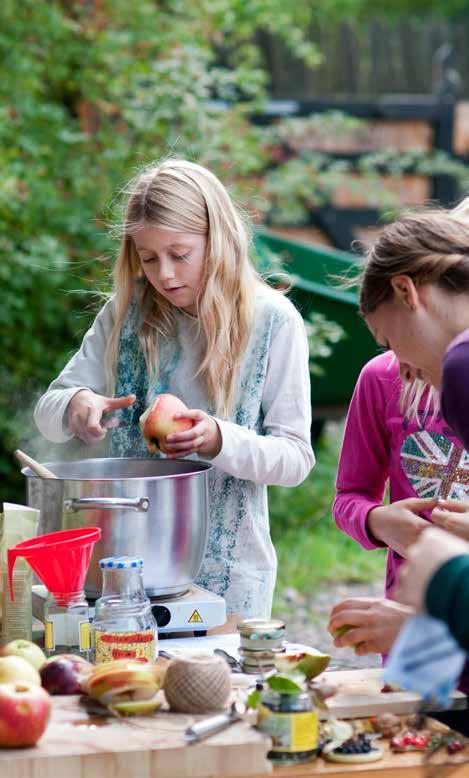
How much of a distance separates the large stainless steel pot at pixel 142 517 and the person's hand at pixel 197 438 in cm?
8

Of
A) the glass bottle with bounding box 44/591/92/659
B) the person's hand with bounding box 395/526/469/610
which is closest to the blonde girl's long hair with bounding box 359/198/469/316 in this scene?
the person's hand with bounding box 395/526/469/610

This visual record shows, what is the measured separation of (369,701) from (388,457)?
0.82 m

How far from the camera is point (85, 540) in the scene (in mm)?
2342

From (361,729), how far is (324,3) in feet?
51.5

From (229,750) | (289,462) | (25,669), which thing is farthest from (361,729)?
(289,462)

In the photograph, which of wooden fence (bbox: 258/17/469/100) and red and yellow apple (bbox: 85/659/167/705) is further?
wooden fence (bbox: 258/17/469/100)

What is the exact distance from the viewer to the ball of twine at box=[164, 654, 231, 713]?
194 cm

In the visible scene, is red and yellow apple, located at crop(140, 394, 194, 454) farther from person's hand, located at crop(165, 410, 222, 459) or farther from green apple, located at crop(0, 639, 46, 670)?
green apple, located at crop(0, 639, 46, 670)

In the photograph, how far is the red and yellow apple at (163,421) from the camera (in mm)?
2682

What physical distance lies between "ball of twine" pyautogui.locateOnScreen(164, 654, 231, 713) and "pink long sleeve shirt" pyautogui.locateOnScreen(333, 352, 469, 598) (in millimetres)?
743

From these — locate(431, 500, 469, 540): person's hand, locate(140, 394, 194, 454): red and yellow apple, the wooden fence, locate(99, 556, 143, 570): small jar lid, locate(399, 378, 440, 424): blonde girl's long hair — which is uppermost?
the wooden fence

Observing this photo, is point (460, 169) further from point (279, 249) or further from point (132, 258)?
point (132, 258)

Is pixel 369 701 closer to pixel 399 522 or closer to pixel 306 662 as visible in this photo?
pixel 306 662

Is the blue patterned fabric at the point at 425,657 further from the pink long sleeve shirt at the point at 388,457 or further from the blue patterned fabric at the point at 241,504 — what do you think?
the blue patterned fabric at the point at 241,504
